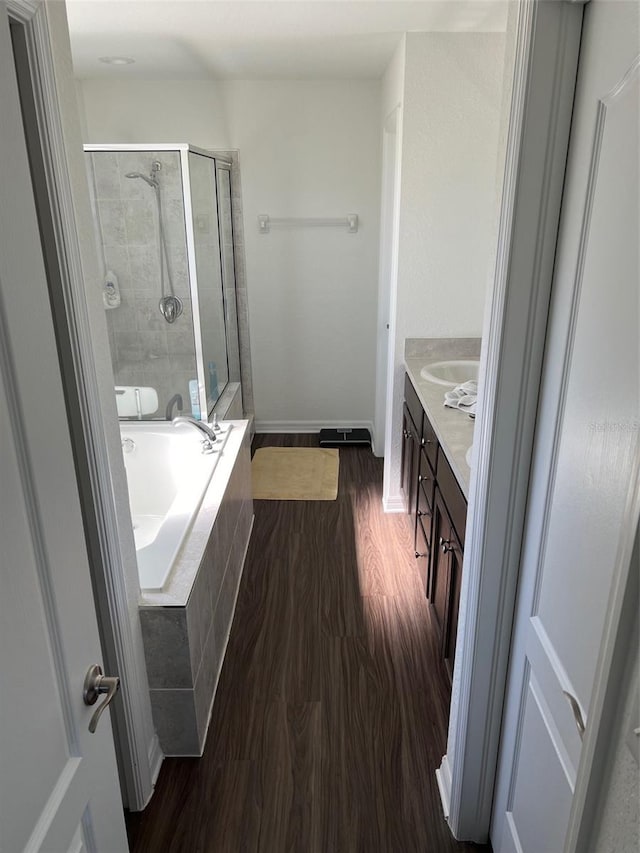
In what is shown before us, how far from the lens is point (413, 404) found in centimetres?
306

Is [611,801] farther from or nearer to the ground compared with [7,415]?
nearer to the ground

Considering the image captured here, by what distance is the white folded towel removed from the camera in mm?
2525

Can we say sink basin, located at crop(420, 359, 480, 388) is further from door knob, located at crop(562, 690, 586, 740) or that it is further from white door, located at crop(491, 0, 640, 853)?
door knob, located at crop(562, 690, 586, 740)

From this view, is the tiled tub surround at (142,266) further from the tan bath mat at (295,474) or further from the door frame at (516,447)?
the door frame at (516,447)

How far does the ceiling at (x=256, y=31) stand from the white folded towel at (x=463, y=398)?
150 cm

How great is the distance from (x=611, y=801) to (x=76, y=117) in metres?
1.67

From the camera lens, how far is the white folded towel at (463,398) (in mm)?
2525

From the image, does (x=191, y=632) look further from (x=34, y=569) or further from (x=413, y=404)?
(x=413, y=404)

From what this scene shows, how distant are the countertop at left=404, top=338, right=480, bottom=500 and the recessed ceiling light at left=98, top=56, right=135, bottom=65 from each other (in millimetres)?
2163

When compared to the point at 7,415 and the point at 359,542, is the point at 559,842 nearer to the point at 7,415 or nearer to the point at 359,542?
the point at 7,415

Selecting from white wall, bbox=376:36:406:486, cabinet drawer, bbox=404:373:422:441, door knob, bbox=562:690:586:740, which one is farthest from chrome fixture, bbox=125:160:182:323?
door knob, bbox=562:690:586:740

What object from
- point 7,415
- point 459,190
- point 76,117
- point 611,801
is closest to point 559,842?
point 611,801

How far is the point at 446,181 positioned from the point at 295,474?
2011 mm

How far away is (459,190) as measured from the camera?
10.00 ft
